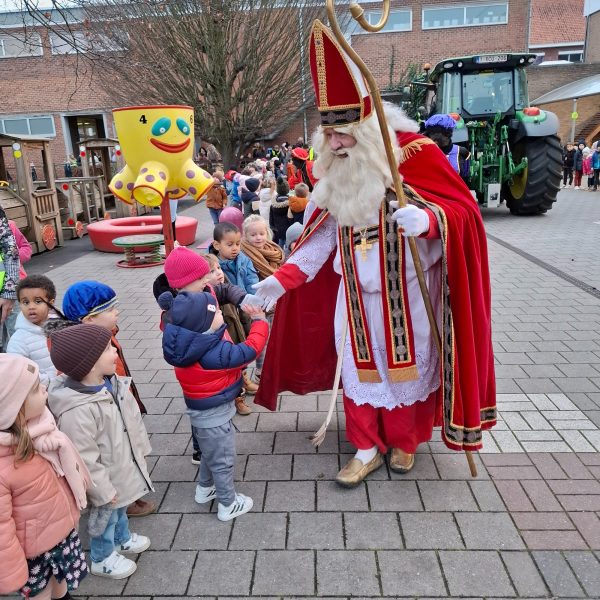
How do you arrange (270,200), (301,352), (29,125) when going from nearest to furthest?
(301,352) → (270,200) → (29,125)

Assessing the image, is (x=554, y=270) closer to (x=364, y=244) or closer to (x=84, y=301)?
(x=364, y=244)

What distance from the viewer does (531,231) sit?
10.5m

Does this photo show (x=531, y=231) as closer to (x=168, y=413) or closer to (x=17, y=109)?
(x=168, y=413)

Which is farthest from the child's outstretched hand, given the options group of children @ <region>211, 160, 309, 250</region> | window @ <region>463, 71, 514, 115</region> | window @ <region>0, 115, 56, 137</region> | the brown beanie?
window @ <region>0, 115, 56, 137</region>

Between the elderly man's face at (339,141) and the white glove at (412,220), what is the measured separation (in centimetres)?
45

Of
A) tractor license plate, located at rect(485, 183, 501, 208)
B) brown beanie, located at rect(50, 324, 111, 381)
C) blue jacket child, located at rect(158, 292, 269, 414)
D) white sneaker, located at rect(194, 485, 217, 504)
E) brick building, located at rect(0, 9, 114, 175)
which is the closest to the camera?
brown beanie, located at rect(50, 324, 111, 381)

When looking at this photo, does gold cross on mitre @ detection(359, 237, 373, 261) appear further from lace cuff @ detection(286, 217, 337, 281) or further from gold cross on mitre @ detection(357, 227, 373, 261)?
lace cuff @ detection(286, 217, 337, 281)

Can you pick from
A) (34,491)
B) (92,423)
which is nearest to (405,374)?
(92,423)

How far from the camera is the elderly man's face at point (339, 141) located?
269cm

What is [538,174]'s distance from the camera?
1111 centimetres

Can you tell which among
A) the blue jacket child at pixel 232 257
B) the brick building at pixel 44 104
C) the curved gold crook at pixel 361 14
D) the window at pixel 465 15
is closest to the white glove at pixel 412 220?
the curved gold crook at pixel 361 14

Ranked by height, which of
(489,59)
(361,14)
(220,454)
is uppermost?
(489,59)

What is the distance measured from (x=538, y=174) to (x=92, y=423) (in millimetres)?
10971

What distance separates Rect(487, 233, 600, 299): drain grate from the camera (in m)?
6.60
